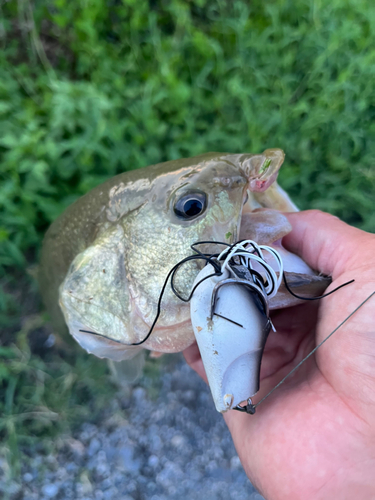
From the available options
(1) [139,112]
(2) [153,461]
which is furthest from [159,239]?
(2) [153,461]

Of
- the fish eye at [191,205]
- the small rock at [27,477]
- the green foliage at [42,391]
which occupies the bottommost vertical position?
the small rock at [27,477]

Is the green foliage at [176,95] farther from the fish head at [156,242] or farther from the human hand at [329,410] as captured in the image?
the human hand at [329,410]

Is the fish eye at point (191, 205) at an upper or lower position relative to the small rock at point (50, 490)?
upper

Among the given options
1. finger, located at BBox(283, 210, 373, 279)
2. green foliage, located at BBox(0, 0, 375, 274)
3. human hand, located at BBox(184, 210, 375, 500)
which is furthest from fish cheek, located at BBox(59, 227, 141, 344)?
green foliage, located at BBox(0, 0, 375, 274)

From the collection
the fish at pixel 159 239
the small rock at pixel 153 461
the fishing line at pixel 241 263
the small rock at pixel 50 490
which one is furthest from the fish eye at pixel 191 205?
the small rock at pixel 50 490

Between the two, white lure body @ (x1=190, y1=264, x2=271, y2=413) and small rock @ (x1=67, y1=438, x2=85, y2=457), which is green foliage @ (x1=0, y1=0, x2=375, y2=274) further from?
white lure body @ (x1=190, y1=264, x2=271, y2=413)

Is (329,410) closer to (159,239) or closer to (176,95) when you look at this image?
(159,239)

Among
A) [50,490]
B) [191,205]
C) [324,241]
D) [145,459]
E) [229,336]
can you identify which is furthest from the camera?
[145,459]
